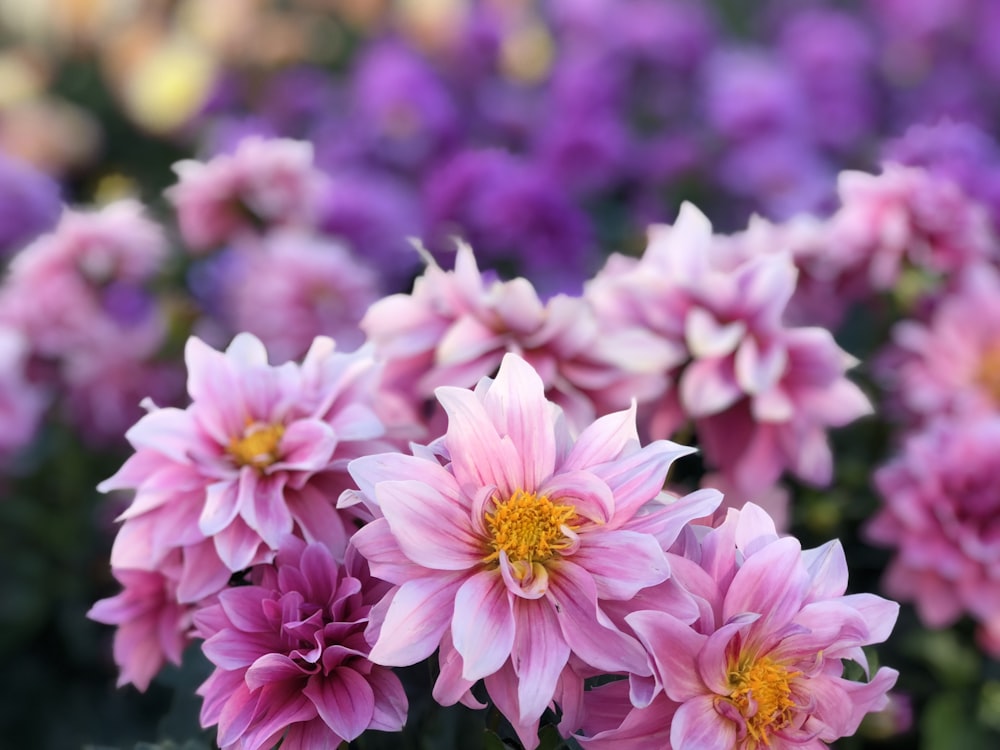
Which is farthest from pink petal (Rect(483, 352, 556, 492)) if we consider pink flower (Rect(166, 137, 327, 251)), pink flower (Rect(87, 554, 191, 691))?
pink flower (Rect(166, 137, 327, 251))

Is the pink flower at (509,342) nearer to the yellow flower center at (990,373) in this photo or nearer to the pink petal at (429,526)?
the pink petal at (429,526)

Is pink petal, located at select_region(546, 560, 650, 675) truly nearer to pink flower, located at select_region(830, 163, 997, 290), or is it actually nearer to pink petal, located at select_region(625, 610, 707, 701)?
pink petal, located at select_region(625, 610, 707, 701)

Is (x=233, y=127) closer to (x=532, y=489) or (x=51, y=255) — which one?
(x=51, y=255)

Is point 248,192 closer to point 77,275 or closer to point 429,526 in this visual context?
point 77,275

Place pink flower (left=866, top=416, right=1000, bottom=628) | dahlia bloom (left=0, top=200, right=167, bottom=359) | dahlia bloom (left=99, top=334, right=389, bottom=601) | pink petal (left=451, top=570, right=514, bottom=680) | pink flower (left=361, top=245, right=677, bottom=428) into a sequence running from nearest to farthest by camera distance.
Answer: pink petal (left=451, top=570, right=514, bottom=680)
dahlia bloom (left=99, top=334, right=389, bottom=601)
pink flower (left=361, top=245, right=677, bottom=428)
pink flower (left=866, top=416, right=1000, bottom=628)
dahlia bloom (left=0, top=200, right=167, bottom=359)

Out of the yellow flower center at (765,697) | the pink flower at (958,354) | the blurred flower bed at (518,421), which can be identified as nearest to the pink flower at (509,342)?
the blurred flower bed at (518,421)
